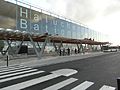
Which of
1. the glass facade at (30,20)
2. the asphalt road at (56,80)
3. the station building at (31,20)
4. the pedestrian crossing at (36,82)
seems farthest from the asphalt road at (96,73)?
the glass facade at (30,20)

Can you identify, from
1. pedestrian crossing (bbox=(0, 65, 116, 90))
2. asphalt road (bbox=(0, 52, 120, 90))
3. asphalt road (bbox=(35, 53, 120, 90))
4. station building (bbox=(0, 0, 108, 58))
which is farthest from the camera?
station building (bbox=(0, 0, 108, 58))

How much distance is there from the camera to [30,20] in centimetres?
4091

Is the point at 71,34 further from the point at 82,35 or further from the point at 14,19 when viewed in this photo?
the point at 14,19

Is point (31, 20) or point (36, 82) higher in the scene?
point (31, 20)

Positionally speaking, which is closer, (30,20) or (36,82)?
(36,82)

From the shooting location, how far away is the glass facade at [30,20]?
35.9m

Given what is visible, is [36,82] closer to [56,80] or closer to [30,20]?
[56,80]

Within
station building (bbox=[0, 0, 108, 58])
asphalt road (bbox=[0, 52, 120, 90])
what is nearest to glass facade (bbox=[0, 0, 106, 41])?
station building (bbox=[0, 0, 108, 58])

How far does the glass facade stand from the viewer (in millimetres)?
35875

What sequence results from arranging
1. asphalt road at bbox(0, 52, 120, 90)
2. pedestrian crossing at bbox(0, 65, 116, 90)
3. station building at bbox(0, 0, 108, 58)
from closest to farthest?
pedestrian crossing at bbox(0, 65, 116, 90)
asphalt road at bbox(0, 52, 120, 90)
station building at bbox(0, 0, 108, 58)

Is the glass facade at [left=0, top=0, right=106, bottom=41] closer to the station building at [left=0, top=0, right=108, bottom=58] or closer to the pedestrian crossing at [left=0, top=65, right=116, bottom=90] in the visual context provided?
the station building at [left=0, top=0, right=108, bottom=58]

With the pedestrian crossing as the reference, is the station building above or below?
above

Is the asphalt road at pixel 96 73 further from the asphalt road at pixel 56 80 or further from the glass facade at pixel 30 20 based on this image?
the glass facade at pixel 30 20

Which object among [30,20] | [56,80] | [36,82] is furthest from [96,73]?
[30,20]
